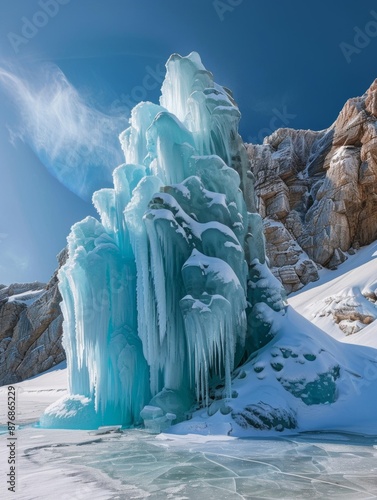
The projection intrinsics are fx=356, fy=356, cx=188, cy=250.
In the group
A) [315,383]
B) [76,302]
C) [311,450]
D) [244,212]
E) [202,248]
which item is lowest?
[311,450]

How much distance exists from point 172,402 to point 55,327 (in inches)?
1577

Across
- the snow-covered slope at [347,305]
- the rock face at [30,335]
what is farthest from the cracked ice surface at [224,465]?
the rock face at [30,335]

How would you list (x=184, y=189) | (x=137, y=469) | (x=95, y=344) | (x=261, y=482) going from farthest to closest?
(x=184, y=189) < (x=95, y=344) < (x=137, y=469) < (x=261, y=482)

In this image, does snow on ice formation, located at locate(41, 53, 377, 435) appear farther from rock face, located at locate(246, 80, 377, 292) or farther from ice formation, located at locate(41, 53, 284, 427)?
rock face, located at locate(246, 80, 377, 292)

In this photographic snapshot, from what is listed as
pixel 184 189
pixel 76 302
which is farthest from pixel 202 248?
pixel 76 302

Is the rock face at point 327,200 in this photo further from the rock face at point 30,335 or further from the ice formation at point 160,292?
the ice formation at point 160,292

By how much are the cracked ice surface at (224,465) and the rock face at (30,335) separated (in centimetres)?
4154

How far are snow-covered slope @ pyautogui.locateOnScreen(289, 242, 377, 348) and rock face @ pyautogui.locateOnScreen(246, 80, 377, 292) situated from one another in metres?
4.88

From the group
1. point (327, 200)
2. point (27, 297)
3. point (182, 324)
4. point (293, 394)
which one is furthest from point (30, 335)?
point (293, 394)

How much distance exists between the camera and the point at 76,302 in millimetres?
11828

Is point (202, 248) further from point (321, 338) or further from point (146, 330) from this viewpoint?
point (321, 338)

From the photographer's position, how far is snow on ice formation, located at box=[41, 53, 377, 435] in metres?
10.1

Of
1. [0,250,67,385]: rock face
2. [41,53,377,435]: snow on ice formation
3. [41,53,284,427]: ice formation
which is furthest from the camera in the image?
[0,250,67,385]: rock face

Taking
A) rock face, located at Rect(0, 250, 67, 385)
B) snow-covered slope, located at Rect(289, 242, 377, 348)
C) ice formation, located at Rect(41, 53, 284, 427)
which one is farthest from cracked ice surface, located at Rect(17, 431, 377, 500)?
rock face, located at Rect(0, 250, 67, 385)
